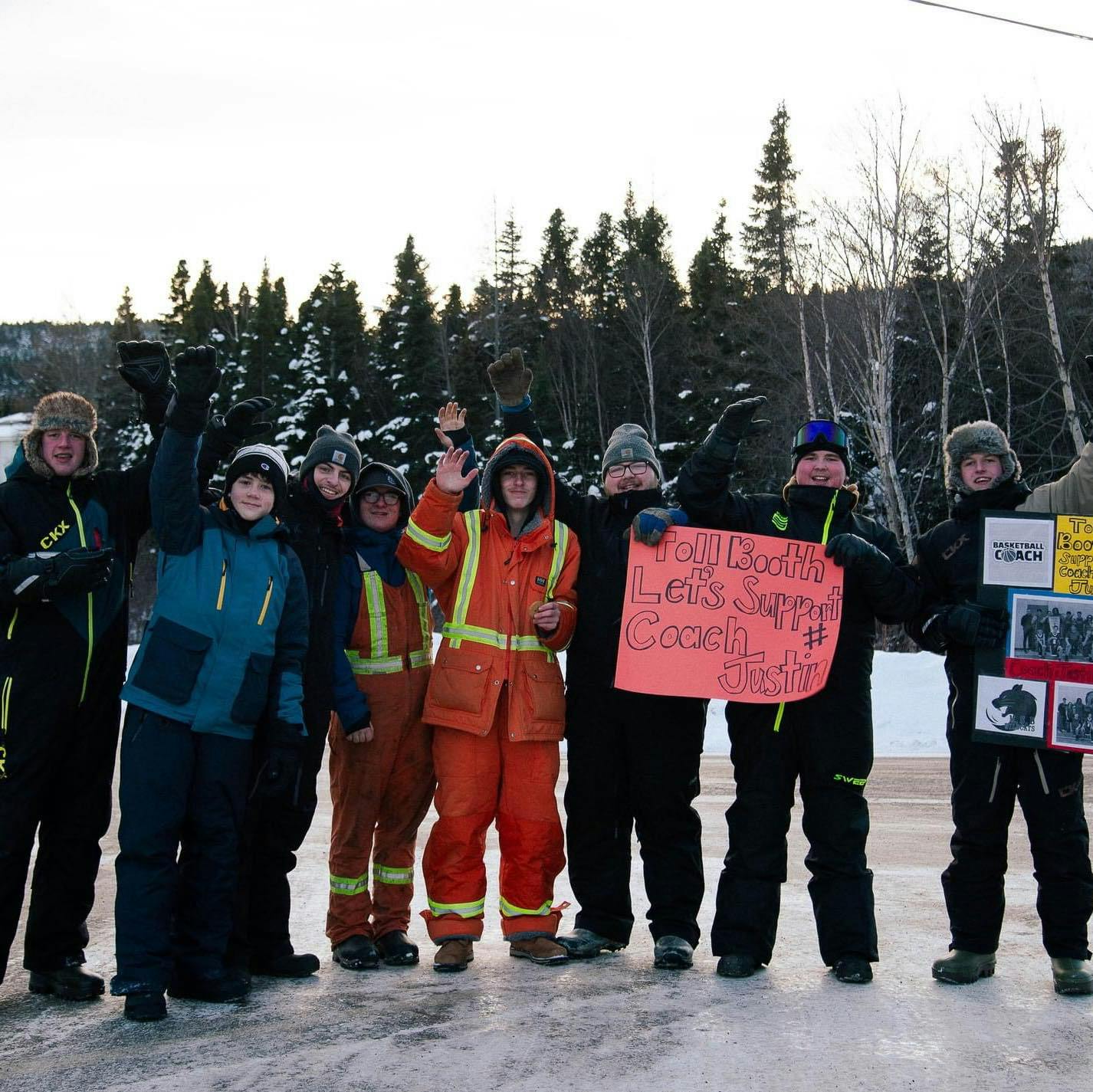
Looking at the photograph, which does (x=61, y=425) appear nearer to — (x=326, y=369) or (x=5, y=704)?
(x=5, y=704)

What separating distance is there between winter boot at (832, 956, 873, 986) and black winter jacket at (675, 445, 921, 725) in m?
0.92

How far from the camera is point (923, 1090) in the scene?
349cm

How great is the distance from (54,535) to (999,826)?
150 inches

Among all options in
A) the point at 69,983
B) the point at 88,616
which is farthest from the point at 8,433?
the point at 69,983

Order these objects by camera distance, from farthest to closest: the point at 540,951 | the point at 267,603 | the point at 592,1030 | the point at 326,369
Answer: the point at 326,369, the point at 540,951, the point at 267,603, the point at 592,1030

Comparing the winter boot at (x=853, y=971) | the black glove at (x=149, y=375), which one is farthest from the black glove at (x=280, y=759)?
the winter boot at (x=853, y=971)

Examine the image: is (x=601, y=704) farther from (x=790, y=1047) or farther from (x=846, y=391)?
(x=846, y=391)

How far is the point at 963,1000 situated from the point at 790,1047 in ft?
2.93

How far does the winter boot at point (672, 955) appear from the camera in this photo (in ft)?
15.8

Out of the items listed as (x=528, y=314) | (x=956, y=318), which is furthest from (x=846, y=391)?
(x=528, y=314)

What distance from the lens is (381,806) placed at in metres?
5.29

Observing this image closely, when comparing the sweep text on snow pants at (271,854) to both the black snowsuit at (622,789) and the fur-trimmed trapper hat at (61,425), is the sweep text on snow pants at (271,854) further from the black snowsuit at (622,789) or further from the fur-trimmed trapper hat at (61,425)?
the fur-trimmed trapper hat at (61,425)

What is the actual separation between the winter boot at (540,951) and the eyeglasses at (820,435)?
229 cm

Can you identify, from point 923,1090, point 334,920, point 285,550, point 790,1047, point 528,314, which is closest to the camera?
point 923,1090
